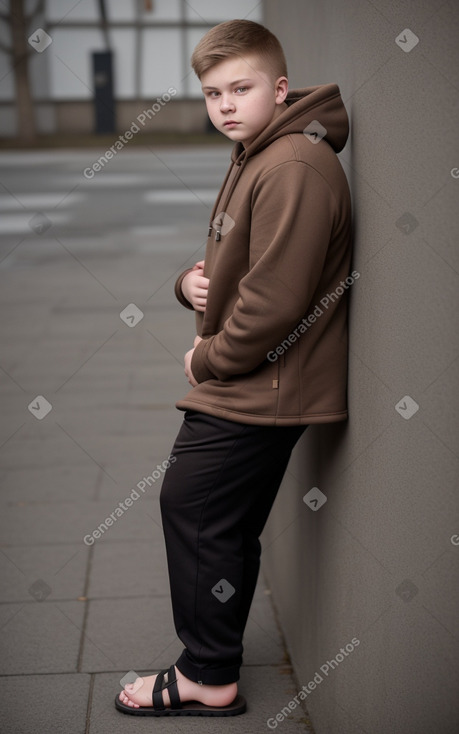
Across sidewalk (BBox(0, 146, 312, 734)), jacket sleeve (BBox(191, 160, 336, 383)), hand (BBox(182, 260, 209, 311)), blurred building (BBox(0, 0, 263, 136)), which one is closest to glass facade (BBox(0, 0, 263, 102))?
blurred building (BBox(0, 0, 263, 136))

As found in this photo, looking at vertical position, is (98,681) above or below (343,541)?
below

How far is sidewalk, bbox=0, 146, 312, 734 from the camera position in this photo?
303cm

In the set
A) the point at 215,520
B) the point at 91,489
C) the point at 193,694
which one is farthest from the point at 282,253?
the point at 91,489

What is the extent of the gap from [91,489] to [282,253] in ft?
9.12

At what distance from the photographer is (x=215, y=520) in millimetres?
2568

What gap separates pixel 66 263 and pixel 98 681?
27.3 ft

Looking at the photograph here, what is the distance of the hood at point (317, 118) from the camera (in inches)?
89.7

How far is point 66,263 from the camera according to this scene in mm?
10992

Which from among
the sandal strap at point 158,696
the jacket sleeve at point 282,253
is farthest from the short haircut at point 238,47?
the sandal strap at point 158,696

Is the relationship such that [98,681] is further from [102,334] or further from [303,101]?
[102,334]

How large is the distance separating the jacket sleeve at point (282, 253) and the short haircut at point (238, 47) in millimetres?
288

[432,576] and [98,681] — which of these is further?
[98,681]

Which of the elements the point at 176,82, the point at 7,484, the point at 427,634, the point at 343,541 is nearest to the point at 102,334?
the point at 7,484

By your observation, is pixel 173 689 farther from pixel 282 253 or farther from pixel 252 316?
pixel 282 253
